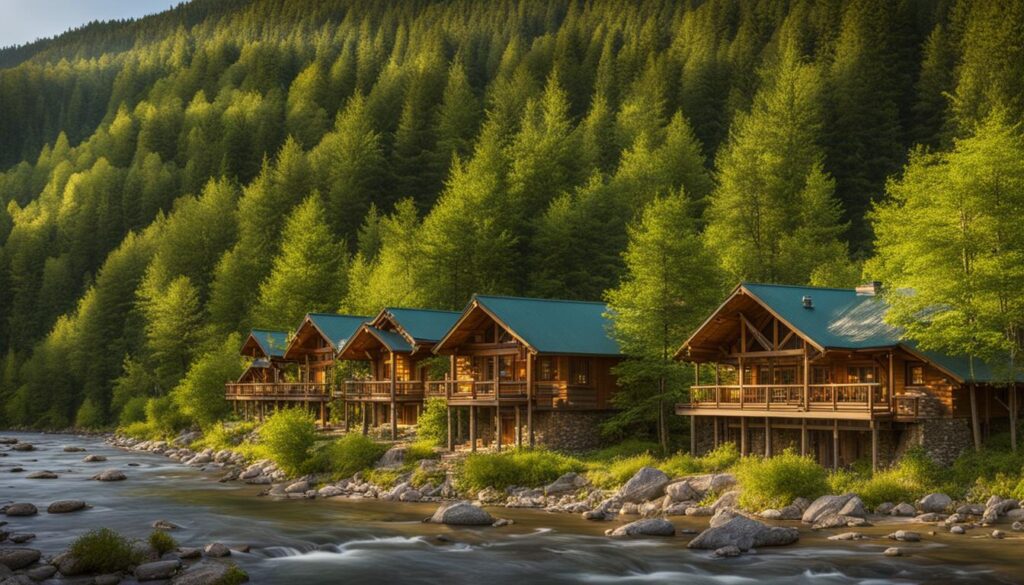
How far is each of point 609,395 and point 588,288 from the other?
2273 centimetres

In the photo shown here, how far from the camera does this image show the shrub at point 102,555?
22.7 metres

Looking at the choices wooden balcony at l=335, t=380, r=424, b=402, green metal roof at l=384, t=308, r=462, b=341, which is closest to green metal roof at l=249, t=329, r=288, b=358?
wooden balcony at l=335, t=380, r=424, b=402

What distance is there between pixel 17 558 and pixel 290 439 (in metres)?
20.2

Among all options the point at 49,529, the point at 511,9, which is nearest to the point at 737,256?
the point at 49,529

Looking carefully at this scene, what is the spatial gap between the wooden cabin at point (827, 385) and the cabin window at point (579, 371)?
491 cm

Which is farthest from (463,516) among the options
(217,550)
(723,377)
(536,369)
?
(723,377)

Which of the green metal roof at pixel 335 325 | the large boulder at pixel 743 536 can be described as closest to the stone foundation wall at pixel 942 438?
the large boulder at pixel 743 536

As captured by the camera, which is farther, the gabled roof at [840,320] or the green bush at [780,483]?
the gabled roof at [840,320]

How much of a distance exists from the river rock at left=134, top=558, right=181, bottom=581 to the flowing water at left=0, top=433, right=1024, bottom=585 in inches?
72.1

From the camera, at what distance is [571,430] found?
43281mm

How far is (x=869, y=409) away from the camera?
3259 cm

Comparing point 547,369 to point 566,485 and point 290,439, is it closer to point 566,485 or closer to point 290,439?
point 566,485

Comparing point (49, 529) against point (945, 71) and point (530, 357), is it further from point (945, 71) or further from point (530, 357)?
point (945, 71)

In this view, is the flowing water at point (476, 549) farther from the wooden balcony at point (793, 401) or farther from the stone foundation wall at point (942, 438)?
the wooden balcony at point (793, 401)
